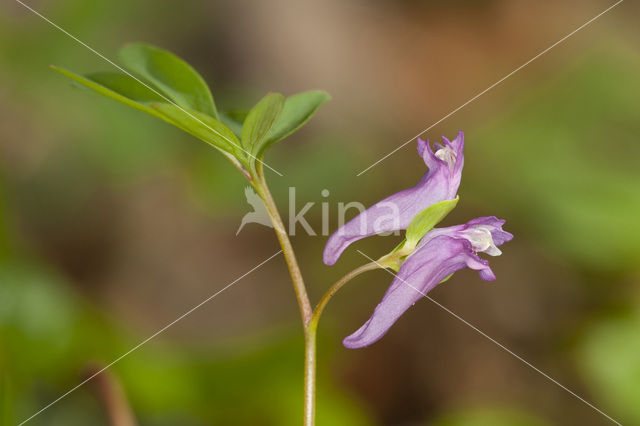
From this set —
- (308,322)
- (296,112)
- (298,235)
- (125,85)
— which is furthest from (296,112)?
(298,235)

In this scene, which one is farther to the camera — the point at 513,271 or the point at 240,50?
the point at 240,50

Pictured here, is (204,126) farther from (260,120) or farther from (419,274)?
(419,274)

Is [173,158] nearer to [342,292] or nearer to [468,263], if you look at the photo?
[342,292]

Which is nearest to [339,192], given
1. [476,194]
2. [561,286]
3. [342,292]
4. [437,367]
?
[342,292]

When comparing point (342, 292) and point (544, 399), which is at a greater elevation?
point (342, 292)

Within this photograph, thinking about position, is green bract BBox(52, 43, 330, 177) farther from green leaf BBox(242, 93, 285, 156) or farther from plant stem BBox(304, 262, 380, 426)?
plant stem BBox(304, 262, 380, 426)

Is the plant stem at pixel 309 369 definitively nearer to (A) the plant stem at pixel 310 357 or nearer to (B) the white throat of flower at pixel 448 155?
(A) the plant stem at pixel 310 357

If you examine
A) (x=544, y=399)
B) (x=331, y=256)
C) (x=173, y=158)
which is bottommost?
(x=544, y=399)

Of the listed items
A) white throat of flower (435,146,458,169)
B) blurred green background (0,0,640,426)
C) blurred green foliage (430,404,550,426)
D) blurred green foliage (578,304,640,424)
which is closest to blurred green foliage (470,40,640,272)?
blurred green background (0,0,640,426)
